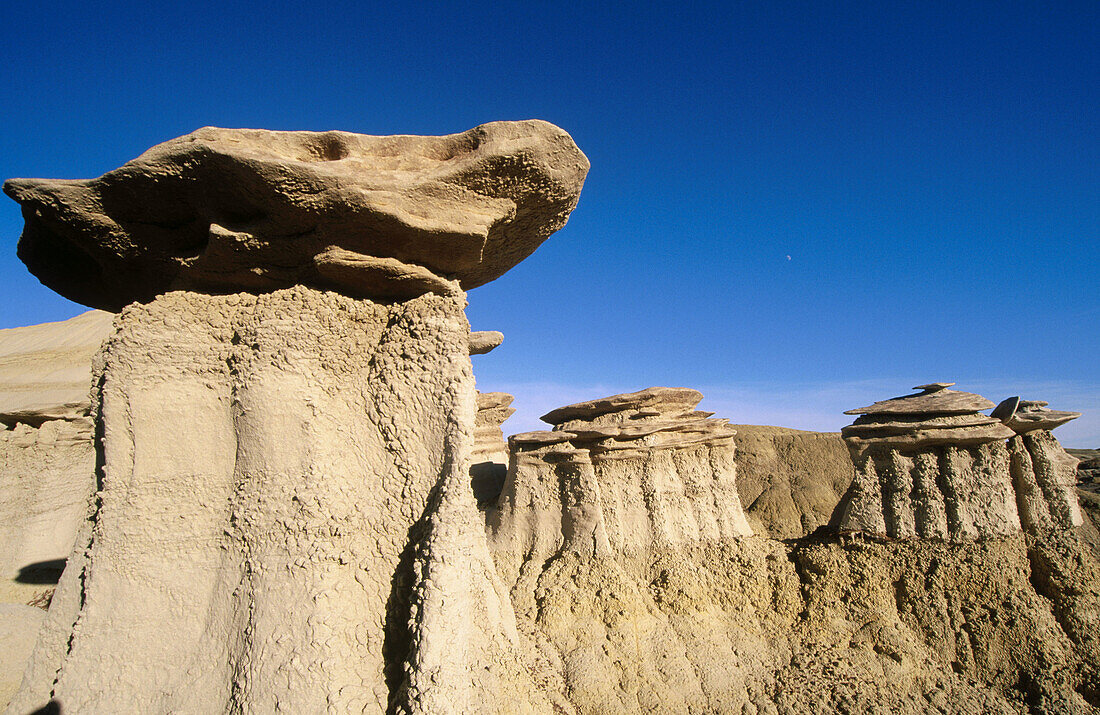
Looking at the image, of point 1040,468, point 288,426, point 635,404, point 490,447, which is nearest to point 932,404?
point 1040,468

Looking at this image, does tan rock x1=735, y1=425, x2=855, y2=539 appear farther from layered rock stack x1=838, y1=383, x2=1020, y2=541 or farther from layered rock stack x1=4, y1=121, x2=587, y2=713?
layered rock stack x1=4, y1=121, x2=587, y2=713

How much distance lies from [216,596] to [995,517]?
6.98m

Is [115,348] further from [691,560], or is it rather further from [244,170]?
[691,560]

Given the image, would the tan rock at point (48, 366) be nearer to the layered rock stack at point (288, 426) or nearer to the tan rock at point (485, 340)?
the tan rock at point (485, 340)

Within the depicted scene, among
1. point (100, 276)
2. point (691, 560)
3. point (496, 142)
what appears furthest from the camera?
point (691, 560)

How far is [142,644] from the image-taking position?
2.54 metres

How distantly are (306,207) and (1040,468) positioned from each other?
7.39 m

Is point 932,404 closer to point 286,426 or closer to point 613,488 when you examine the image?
point 613,488

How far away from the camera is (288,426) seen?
2689 millimetres

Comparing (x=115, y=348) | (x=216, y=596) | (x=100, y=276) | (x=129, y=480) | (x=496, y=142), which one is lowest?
(x=216, y=596)

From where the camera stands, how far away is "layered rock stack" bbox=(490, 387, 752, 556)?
701cm

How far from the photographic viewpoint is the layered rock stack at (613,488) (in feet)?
23.0

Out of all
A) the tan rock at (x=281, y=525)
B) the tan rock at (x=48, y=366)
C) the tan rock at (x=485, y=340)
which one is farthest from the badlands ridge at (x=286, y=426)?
the tan rock at (x=48, y=366)

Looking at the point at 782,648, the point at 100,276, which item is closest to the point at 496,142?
the point at 100,276
